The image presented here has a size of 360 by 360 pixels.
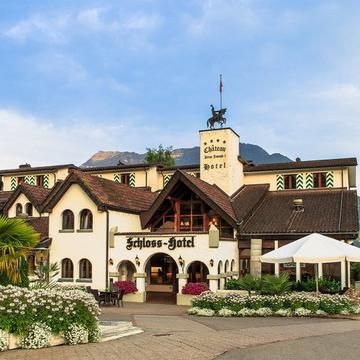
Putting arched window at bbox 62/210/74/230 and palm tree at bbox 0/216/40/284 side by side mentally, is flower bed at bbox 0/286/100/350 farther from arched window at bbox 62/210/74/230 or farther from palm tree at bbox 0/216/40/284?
arched window at bbox 62/210/74/230

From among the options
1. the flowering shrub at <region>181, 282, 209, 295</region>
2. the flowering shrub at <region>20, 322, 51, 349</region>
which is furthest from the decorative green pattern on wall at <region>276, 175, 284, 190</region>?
the flowering shrub at <region>20, 322, 51, 349</region>

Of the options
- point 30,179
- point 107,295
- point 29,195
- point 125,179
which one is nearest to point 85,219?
point 107,295

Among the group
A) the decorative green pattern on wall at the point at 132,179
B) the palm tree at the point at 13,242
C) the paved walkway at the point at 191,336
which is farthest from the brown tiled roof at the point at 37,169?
the palm tree at the point at 13,242

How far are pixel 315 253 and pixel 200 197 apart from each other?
10666 millimetres

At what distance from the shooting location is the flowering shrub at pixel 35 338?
41.3 feet

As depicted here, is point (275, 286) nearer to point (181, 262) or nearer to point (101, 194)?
point (181, 262)

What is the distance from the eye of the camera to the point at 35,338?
12602mm

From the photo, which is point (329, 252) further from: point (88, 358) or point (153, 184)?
point (153, 184)

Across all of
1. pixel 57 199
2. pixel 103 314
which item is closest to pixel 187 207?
pixel 57 199

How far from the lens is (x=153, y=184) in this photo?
3916 cm

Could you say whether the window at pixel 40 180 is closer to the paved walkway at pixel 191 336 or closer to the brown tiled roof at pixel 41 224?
the brown tiled roof at pixel 41 224

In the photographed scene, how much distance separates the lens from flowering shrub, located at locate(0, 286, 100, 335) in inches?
497

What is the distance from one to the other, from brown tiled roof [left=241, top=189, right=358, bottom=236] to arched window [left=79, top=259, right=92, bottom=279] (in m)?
8.76

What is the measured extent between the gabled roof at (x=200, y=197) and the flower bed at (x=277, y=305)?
8884 mm
